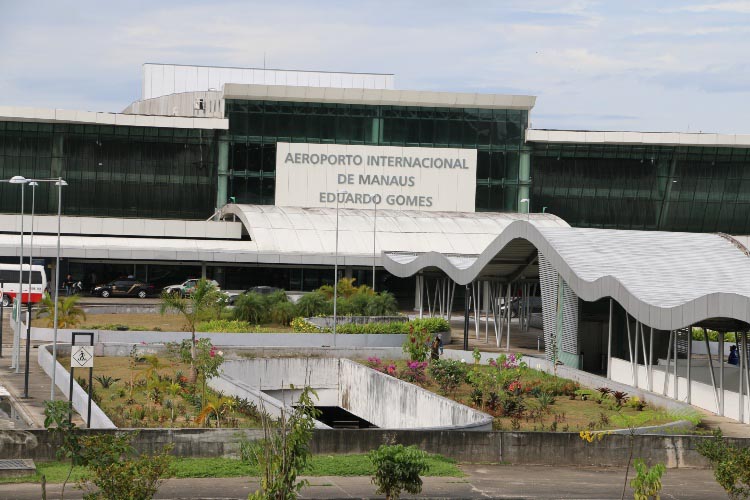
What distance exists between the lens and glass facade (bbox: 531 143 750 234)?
97.2 metres

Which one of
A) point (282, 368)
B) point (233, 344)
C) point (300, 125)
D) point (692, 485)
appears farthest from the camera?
point (300, 125)

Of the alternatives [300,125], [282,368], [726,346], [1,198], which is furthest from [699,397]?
[1,198]

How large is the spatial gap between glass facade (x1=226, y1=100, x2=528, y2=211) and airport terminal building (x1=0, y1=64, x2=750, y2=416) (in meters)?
0.11

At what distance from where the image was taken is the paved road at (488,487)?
73.5 ft

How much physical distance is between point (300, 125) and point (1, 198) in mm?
22660

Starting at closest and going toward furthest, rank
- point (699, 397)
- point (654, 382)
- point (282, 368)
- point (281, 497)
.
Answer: point (281, 497) → point (699, 397) → point (654, 382) → point (282, 368)

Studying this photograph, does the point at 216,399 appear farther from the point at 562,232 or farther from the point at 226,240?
the point at 226,240

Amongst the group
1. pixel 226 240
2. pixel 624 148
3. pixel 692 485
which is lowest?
pixel 692 485

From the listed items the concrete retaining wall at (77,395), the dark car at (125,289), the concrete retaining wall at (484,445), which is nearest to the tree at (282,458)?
the concrete retaining wall at (484,445)

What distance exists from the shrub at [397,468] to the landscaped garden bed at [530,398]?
1151 centimetres

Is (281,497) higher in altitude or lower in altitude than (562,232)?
lower

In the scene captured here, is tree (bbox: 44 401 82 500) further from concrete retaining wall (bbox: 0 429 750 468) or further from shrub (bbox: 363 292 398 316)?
shrub (bbox: 363 292 398 316)

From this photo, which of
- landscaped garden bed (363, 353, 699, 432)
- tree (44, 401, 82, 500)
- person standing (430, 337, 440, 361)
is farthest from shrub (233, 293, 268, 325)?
tree (44, 401, 82, 500)

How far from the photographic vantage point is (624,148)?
96812 millimetres
